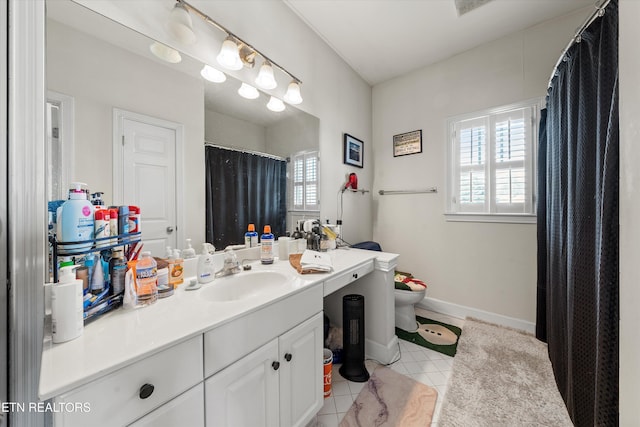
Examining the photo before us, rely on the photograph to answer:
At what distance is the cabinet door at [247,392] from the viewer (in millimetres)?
751

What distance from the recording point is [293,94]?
1.69m

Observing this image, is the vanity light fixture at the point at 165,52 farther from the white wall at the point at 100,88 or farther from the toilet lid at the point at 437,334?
the toilet lid at the point at 437,334

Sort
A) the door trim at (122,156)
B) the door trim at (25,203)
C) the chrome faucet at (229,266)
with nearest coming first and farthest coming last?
1. the door trim at (25,203)
2. the door trim at (122,156)
3. the chrome faucet at (229,266)

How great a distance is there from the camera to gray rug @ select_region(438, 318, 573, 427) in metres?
1.23

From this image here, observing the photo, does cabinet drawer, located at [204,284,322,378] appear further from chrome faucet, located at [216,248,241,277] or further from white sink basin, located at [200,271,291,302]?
chrome faucet, located at [216,248,241,277]

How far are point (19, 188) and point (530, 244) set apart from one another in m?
2.94

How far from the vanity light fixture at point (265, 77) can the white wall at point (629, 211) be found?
56.3 inches

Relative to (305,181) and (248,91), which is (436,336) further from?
(248,91)

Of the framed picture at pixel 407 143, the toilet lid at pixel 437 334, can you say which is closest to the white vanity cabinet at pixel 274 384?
the toilet lid at pixel 437 334

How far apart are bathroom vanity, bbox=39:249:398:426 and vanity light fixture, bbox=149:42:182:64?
1069 millimetres

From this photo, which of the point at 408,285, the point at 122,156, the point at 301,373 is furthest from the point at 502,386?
the point at 122,156

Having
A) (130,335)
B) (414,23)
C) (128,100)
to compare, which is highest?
(414,23)

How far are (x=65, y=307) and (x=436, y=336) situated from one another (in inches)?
91.5

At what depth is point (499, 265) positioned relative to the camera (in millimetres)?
2131
